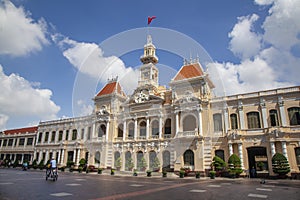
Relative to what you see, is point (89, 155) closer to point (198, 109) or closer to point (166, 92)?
point (166, 92)

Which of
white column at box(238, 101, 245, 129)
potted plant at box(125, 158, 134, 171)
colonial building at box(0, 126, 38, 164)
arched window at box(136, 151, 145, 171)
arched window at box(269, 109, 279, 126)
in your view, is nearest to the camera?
arched window at box(269, 109, 279, 126)

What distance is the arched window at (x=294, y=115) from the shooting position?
26.3 metres

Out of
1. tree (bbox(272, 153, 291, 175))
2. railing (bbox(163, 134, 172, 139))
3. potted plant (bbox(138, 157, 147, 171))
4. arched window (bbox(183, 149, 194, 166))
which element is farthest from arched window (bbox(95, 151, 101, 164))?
tree (bbox(272, 153, 291, 175))

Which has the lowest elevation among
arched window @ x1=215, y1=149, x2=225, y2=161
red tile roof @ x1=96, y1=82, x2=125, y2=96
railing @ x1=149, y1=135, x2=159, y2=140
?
arched window @ x1=215, y1=149, x2=225, y2=161

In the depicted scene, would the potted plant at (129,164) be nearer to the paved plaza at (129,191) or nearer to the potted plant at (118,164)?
the potted plant at (118,164)

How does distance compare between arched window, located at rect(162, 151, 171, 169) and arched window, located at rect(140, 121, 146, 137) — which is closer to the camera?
arched window, located at rect(162, 151, 171, 169)

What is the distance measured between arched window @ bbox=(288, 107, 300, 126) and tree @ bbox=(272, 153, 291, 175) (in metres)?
5.15

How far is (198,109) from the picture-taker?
31.1 meters

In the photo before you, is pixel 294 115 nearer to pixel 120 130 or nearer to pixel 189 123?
pixel 189 123

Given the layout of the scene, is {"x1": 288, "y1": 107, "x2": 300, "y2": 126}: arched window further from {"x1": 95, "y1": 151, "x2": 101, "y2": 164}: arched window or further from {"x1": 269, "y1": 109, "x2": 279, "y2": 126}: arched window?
{"x1": 95, "y1": 151, "x2": 101, "y2": 164}: arched window

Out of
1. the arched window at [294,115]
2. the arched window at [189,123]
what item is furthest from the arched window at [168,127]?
the arched window at [294,115]

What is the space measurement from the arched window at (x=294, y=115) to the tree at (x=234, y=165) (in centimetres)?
832

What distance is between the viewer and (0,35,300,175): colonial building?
27.2 m

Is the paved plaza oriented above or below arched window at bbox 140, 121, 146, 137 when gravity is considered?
below
